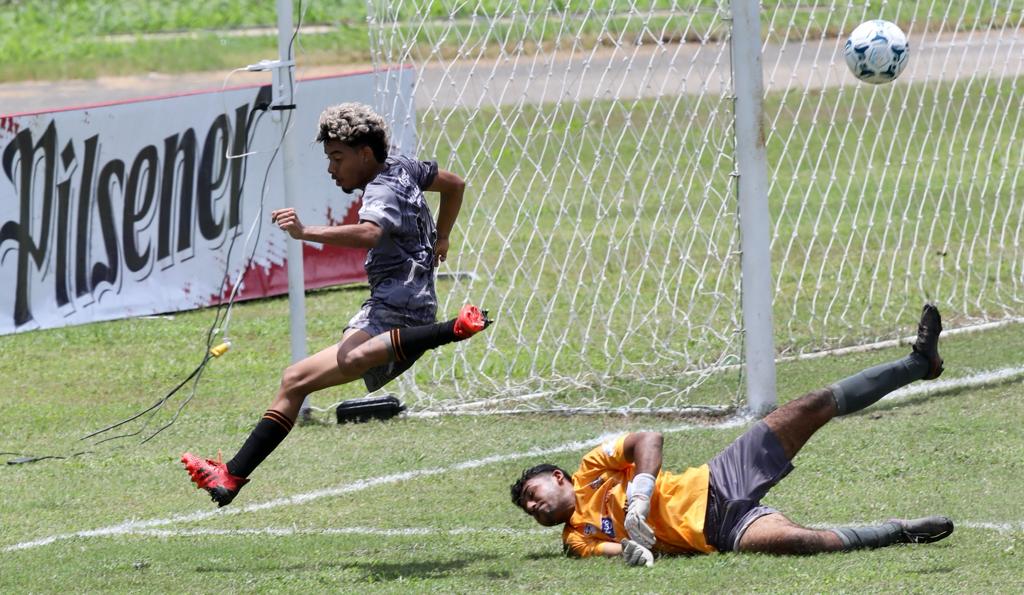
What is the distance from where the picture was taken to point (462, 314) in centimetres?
620

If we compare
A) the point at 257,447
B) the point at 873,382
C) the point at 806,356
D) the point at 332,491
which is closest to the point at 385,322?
the point at 257,447

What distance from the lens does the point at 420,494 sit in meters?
7.40

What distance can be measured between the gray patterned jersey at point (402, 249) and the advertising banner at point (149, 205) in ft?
15.8

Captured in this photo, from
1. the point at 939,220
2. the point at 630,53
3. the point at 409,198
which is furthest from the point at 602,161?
the point at 409,198

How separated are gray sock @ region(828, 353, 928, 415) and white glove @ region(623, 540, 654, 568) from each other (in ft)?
3.38

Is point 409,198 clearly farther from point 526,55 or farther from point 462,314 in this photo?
point 526,55

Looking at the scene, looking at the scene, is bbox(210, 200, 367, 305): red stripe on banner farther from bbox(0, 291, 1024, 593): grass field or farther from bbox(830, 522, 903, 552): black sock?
bbox(830, 522, 903, 552): black sock

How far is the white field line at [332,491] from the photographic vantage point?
690 cm

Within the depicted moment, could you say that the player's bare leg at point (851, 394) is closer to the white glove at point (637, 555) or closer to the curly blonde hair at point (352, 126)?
the white glove at point (637, 555)

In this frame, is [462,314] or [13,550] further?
[13,550]

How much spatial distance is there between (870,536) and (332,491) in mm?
2875

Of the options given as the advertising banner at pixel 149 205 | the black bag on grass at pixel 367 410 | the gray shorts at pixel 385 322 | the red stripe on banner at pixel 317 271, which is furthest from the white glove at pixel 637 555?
the red stripe on banner at pixel 317 271

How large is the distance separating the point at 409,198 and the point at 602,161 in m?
3.81

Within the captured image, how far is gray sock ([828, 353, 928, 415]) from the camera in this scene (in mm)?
6121
